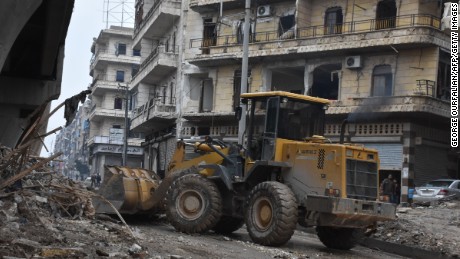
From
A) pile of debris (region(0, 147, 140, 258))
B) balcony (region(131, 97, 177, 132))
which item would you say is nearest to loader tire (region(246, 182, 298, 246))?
pile of debris (region(0, 147, 140, 258))

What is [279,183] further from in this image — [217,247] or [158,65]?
[158,65]

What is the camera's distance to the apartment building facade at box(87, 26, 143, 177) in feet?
220

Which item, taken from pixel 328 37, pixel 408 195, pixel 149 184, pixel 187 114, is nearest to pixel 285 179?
pixel 149 184

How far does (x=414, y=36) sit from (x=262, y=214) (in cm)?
1767

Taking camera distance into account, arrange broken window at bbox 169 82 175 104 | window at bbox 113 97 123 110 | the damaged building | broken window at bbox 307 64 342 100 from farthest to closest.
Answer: window at bbox 113 97 123 110
broken window at bbox 169 82 175 104
broken window at bbox 307 64 342 100
the damaged building

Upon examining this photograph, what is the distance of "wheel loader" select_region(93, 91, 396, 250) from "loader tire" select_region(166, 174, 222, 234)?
22 mm

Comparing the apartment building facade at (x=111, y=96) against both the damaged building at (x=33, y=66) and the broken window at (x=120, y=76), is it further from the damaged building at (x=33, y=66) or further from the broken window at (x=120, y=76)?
the damaged building at (x=33, y=66)

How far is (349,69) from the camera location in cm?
3022

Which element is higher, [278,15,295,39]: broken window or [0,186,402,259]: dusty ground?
[278,15,295,39]: broken window

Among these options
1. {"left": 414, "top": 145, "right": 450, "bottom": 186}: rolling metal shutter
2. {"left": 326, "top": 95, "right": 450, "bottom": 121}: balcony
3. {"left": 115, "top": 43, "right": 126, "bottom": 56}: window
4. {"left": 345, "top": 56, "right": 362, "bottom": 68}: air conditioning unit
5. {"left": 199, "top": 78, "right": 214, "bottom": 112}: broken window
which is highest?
{"left": 115, "top": 43, "right": 126, "bottom": 56}: window

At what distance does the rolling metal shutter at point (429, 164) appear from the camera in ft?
93.9

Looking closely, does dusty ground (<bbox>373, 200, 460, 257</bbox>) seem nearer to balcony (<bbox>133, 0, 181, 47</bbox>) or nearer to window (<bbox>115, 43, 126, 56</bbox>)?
balcony (<bbox>133, 0, 181, 47</bbox>)

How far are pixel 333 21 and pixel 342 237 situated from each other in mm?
19939

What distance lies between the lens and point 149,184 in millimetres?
15125
